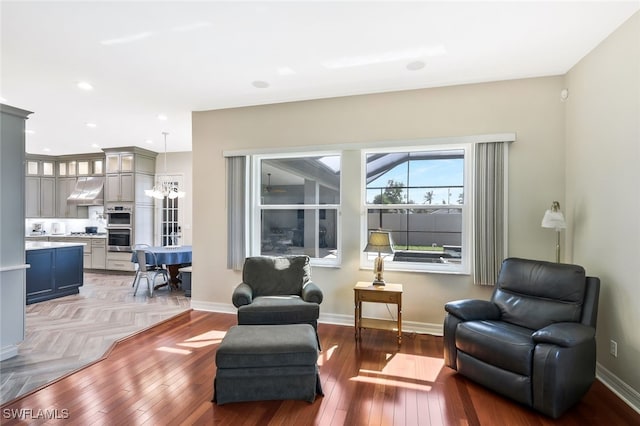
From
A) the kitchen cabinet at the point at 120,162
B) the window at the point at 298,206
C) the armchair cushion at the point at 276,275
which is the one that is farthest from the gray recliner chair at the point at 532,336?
the kitchen cabinet at the point at 120,162

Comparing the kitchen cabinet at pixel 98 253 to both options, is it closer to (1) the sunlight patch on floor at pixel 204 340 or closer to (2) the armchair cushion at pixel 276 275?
(1) the sunlight patch on floor at pixel 204 340

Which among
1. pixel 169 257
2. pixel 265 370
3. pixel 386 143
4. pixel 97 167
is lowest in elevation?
pixel 265 370

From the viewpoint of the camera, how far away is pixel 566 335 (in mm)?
2092

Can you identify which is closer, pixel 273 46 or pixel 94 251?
pixel 273 46

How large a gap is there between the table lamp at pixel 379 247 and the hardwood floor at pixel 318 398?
0.78m

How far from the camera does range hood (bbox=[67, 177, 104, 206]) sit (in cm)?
727

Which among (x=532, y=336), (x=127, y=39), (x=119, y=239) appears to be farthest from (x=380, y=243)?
(x=119, y=239)

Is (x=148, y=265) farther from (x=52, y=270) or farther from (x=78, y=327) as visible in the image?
(x=78, y=327)

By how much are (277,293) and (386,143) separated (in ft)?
7.28

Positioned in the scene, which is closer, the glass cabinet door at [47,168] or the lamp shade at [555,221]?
the lamp shade at [555,221]

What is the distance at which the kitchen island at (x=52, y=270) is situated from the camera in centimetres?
467

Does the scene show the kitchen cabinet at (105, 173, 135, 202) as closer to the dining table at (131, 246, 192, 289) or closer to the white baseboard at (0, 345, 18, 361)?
the dining table at (131, 246, 192, 289)

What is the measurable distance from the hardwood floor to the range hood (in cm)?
555

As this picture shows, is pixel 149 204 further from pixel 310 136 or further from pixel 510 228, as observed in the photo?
pixel 510 228
